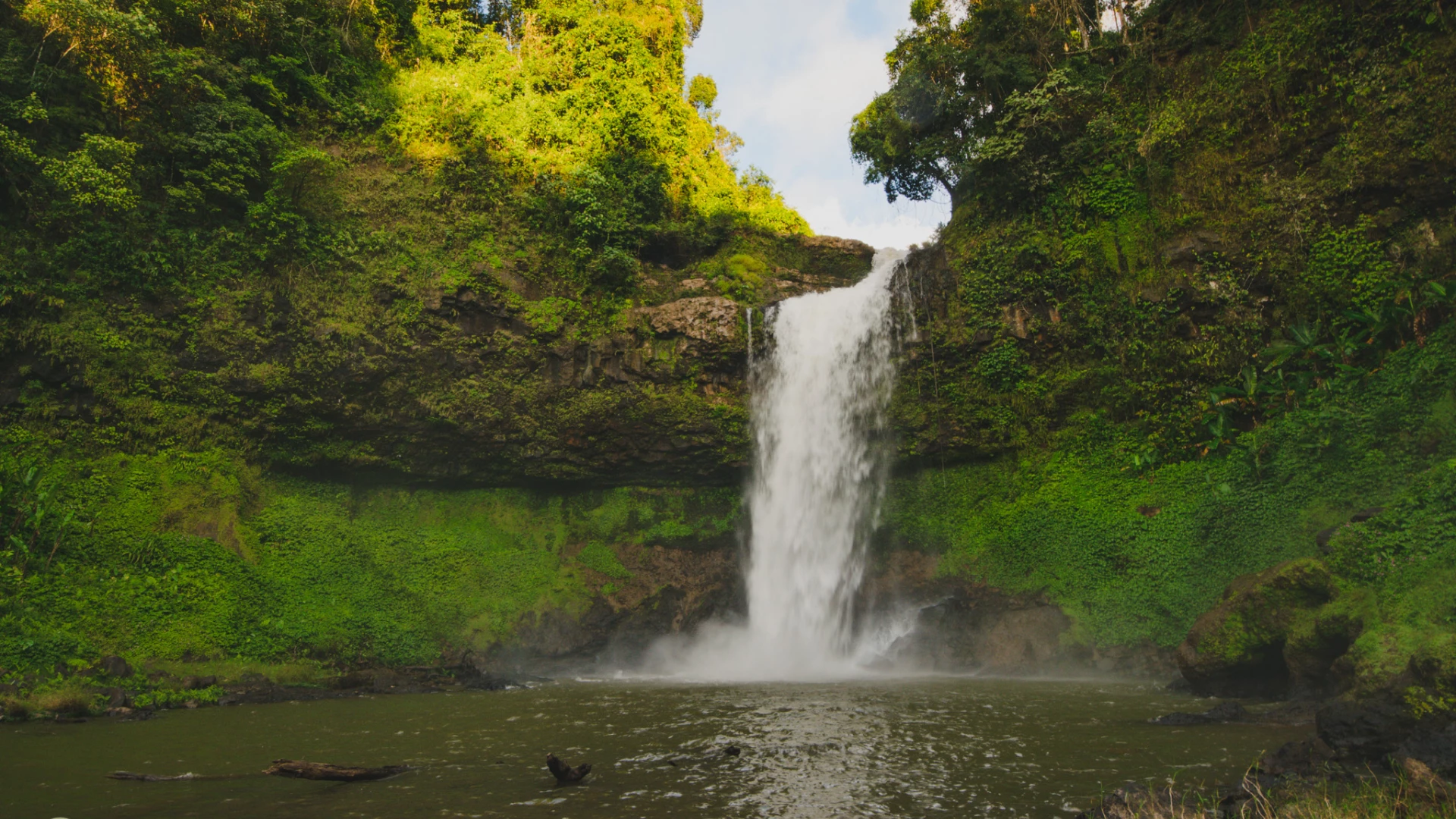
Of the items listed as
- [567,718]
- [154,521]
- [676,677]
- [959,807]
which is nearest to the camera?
[959,807]

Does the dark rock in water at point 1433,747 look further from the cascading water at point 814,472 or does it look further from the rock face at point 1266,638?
the cascading water at point 814,472

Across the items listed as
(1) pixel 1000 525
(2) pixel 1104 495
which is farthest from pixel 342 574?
(2) pixel 1104 495

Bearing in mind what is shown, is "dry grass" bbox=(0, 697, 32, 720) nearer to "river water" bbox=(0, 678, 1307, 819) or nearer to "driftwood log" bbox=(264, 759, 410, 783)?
"river water" bbox=(0, 678, 1307, 819)

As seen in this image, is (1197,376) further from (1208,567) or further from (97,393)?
(97,393)

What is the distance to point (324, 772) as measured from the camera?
6758mm

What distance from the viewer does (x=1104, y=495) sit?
16156 mm

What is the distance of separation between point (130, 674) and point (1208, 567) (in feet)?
63.1

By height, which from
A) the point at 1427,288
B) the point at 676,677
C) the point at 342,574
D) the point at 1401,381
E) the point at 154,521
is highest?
the point at 1427,288

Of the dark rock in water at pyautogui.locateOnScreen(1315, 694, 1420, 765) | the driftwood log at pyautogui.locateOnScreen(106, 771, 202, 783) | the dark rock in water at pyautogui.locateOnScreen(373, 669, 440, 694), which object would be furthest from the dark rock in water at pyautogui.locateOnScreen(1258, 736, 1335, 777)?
the dark rock in water at pyautogui.locateOnScreen(373, 669, 440, 694)

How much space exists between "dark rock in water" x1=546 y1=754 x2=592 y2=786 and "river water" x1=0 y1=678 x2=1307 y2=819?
0.39 ft

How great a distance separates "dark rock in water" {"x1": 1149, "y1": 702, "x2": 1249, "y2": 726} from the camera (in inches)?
348

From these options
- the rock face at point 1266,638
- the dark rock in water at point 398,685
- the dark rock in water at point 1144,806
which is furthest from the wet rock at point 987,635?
the dark rock in water at point 1144,806

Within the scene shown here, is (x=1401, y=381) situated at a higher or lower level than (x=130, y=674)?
higher

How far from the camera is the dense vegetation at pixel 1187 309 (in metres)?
12.7
